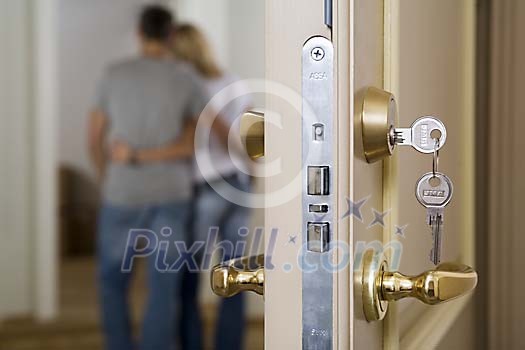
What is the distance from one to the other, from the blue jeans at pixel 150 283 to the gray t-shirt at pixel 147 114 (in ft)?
0.13

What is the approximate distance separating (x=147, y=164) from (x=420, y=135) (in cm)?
185

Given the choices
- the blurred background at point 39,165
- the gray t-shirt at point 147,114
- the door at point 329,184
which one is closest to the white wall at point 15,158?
the blurred background at point 39,165

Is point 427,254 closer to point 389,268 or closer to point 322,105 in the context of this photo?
point 389,268

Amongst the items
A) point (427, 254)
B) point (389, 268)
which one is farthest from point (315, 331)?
point (427, 254)

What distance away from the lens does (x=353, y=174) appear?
50 centimetres

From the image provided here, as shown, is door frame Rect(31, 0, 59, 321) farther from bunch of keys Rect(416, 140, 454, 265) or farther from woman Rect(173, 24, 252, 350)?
bunch of keys Rect(416, 140, 454, 265)

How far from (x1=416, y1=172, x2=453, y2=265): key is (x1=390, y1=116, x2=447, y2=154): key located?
22mm

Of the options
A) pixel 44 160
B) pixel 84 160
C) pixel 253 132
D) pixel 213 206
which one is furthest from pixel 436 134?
pixel 84 160

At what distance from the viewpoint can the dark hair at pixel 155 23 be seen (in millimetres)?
2328

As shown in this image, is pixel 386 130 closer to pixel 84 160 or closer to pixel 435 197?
pixel 435 197

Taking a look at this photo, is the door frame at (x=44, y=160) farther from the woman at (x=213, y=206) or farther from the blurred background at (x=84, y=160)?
the woman at (x=213, y=206)

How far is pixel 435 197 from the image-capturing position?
0.54m

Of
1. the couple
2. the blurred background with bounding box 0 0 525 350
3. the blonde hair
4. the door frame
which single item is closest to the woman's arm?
the couple

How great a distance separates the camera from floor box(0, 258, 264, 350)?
2893 millimetres
